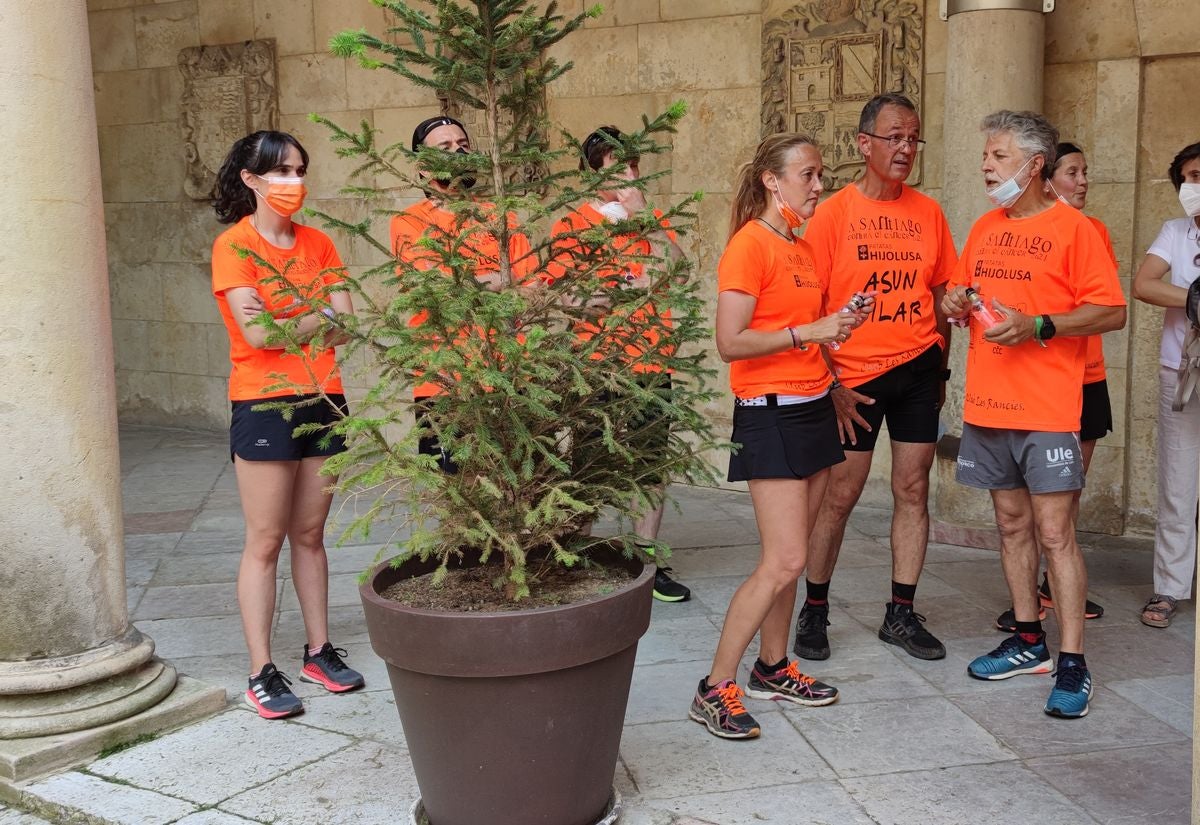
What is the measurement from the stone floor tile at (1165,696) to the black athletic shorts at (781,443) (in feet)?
4.48

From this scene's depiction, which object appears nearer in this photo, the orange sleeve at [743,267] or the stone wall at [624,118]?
the orange sleeve at [743,267]

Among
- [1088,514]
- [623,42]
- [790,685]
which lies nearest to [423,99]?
[623,42]

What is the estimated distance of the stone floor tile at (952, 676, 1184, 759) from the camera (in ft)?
13.0

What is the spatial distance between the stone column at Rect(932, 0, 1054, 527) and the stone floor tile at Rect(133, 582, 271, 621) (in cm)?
331

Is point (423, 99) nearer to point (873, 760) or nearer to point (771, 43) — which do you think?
point (771, 43)

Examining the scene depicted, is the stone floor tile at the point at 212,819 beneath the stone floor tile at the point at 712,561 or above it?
above

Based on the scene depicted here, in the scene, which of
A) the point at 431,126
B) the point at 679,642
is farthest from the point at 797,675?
the point at 431,126

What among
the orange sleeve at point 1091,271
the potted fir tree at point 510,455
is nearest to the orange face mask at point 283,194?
the potted fir tree at point 510,455

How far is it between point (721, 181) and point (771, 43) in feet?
2.69

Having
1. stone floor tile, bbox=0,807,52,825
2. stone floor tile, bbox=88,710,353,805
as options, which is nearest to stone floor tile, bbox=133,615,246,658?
stone floor tile, bbox=88,710,353,805

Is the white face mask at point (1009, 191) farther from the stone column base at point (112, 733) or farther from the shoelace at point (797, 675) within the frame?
the stone column base at point (112, 733)

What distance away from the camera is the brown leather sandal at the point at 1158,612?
16.8 ft

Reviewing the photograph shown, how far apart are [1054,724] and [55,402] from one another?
3.27 m

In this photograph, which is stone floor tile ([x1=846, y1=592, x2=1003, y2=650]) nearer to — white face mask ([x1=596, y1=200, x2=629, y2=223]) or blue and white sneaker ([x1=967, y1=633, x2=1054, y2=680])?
blue and white sneaker ([x1=967, y1=633, x2=1054, y2=680])
